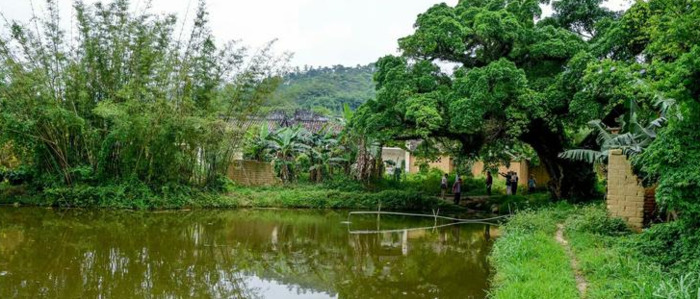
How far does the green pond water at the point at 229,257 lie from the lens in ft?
20.4

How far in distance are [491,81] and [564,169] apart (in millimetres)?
3751

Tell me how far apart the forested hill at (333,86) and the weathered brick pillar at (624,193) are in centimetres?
2105

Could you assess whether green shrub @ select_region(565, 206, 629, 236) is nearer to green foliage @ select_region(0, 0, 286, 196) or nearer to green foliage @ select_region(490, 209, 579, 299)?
green foliage @ select_region(490, 209, 579, 299)

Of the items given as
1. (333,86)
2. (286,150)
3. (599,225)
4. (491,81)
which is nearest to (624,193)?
(599,225)

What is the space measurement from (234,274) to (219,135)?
771 centimetres

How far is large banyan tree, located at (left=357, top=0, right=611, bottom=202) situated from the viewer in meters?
11.0

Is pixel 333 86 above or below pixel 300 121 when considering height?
above

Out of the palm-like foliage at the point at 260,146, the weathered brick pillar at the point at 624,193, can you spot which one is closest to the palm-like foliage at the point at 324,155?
the palm-like foliage at the point at 260,146

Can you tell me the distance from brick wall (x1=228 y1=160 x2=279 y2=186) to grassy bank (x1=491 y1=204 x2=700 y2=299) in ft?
32.8

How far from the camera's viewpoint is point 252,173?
1700 centimetres

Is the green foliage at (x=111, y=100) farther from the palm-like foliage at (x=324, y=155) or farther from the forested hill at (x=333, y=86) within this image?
the forested hill at (x=333, y=86)

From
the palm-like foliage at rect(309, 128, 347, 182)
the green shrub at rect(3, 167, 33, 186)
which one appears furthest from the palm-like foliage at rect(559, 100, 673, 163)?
the green shrub at rect(3, 167, 33, 186)

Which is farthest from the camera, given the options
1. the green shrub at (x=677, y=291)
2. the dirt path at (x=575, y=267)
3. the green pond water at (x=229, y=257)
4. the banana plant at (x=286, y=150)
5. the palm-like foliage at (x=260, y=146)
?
the palm-like foliage at (x=260, y=146)

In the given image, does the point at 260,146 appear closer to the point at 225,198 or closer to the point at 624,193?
the point at 225,198
